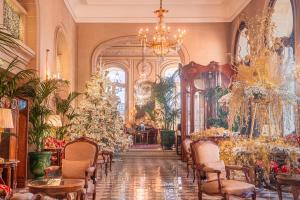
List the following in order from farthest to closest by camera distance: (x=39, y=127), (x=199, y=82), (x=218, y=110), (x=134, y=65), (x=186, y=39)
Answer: (x=134, y=65) < (x=186, y=39) < (x=199, y=82) < (x=218, y=110) < (x=39, y=127)

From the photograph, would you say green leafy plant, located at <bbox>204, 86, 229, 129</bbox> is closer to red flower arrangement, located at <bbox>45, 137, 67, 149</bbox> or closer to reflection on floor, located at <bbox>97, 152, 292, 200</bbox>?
reflection on floor, located at <bbox>97, 152, 292, 200</bbox>

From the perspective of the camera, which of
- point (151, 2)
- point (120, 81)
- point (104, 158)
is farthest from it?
point (120, 81)

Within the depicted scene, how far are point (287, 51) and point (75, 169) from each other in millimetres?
5859

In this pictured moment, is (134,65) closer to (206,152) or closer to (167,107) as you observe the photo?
(167,107)

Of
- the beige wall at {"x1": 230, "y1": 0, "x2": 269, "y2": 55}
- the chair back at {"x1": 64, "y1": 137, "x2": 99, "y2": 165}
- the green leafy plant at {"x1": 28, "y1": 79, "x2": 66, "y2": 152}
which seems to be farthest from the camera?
the beige wall at {"x1": 230, "y1": 0, "x2": 269, "y2": 55}

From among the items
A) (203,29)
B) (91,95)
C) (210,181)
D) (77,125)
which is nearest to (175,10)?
(203,29)

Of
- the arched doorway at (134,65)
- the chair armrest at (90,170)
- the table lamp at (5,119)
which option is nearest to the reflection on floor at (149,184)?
the chair armrest at (90,170)

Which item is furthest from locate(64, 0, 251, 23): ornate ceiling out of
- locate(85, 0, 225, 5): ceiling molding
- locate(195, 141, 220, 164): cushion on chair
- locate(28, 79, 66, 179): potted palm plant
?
locate(195, 141, 220, 164): cushion on chair

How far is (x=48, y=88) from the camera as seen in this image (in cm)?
832

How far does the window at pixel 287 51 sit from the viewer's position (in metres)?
7.35

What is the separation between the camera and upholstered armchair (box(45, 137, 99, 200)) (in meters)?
5.85

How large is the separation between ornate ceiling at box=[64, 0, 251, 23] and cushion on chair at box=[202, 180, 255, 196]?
30.5ft

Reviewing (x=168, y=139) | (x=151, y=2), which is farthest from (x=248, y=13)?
(x=168, y=139)

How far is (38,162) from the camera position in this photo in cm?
838
